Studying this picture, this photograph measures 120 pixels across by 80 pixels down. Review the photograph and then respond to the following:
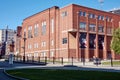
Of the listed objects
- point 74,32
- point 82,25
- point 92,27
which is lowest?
point 74,32

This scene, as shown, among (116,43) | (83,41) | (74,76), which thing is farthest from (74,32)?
(74,76)

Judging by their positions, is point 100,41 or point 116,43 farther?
point 100,41

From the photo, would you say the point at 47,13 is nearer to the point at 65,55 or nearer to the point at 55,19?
the point at 55,19

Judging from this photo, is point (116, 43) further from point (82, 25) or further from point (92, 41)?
point (92, 41)

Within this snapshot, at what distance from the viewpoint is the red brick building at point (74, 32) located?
73.9 metres

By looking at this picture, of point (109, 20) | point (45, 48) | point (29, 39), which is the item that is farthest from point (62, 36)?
point (29, 39)

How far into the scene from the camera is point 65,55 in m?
73.7

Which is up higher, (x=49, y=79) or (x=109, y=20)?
(x=109, y=20)

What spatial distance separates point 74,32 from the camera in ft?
242

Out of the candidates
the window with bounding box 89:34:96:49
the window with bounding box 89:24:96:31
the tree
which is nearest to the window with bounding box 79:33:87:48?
the window with bounding box 89:34:96:49

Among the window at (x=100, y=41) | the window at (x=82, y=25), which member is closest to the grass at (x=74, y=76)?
the window at (x=82, y=25)

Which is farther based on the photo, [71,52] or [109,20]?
[109,20]

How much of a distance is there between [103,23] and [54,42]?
59.3ft

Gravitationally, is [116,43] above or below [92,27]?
below
